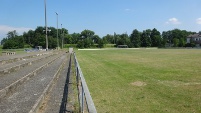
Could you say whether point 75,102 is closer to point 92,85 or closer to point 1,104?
point 1,104

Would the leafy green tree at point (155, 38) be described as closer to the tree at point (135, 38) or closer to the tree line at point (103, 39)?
the tree line at point (103, 39)

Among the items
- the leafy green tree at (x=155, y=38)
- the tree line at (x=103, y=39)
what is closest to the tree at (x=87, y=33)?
the tree line at (x=103, y=39)

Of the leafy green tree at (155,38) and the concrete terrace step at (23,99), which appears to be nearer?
the concrete terrace step at (23,99)

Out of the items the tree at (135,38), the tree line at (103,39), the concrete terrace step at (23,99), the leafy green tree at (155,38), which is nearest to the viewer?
the concrete terrace step at (23,99)

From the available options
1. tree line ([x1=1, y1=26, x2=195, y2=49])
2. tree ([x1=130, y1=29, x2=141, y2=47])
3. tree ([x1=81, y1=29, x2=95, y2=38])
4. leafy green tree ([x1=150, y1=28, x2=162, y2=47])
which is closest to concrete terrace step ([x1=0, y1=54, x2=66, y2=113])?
tree line ([x1=1, y1=26, x2=195, y2=49])

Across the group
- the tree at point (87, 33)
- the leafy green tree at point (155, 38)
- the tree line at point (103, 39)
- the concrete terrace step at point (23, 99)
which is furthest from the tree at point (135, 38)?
the concrete terrace step at point (23, 99)

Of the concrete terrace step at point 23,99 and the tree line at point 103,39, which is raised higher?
the tree line at point 103,39

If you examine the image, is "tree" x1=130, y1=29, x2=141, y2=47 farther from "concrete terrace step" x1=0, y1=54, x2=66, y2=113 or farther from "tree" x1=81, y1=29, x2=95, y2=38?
"concrete terrace step" x1=0, y1=54, x2=66, y2=113

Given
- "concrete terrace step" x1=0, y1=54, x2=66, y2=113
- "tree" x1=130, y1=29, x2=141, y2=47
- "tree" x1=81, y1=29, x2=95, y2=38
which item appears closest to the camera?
"concrete terrace step" x1=0, y1=54, x2=66, y2=113

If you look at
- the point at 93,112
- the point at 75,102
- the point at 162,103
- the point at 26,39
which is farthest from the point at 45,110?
the point at 26,39

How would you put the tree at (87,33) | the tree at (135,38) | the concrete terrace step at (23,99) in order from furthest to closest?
the tree at (87,33), the tree at (135,38), the concrete terrace step at (23,99)

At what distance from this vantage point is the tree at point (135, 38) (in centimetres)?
Answer: 13562

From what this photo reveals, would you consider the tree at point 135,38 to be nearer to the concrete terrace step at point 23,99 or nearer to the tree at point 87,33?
the tree at point 87,33

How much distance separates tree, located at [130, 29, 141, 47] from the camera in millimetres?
Answer: 135625
